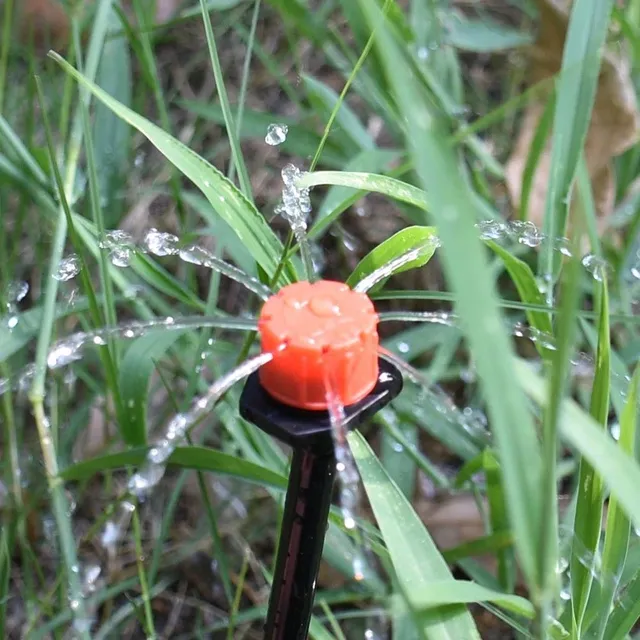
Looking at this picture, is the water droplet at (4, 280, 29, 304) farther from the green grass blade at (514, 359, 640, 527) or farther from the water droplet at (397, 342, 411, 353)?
the green grass blade at (514, 359, 640, 527)

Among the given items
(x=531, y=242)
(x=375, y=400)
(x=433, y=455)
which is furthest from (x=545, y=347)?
(x=433, y=455)

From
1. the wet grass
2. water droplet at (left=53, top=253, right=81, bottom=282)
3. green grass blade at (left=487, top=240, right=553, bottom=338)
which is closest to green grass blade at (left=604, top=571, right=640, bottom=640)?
the wet grass

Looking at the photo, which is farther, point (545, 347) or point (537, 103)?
point (537, 103)

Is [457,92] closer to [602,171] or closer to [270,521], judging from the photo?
[602,171]

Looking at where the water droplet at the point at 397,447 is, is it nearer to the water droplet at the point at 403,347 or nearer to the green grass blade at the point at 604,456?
the water droplet at the point at 403,347

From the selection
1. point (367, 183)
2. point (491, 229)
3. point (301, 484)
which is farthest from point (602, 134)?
point (301, 484)

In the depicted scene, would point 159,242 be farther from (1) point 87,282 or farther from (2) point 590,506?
(2) point 590,506
